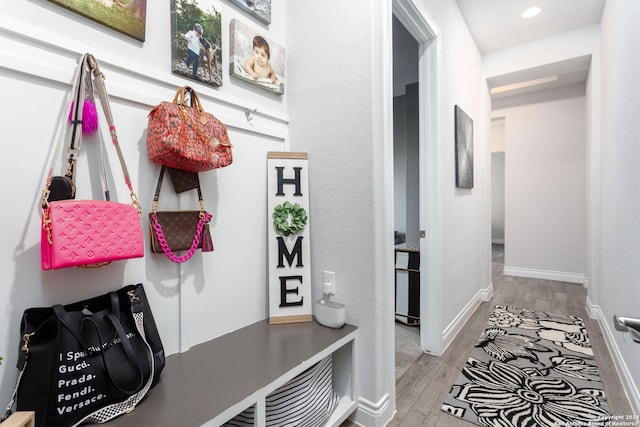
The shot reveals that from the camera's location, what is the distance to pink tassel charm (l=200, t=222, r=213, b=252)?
48.3 inches

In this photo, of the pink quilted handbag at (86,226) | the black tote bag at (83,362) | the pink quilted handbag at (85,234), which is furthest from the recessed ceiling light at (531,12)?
the black tote bag at (83,362)

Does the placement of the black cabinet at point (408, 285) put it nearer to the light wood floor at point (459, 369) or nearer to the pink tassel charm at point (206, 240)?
the light wood floor at point (459, 369)

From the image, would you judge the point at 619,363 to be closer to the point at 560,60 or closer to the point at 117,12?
the point at 560,60

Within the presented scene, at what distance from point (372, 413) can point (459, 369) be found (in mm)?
866

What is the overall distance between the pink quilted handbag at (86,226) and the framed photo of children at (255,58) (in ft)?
1.98

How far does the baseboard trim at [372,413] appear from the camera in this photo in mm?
1411

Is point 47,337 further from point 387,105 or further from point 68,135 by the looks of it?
point 387,105

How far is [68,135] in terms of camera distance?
3.05ft

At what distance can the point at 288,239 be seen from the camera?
1.57m

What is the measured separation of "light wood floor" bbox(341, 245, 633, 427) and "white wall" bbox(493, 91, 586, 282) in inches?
30.4

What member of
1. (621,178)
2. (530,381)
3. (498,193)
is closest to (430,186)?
(621,178)

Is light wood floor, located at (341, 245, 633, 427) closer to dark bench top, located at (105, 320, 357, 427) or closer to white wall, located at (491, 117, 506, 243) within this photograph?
dark bench top, located at (105, 320, 357, 427)

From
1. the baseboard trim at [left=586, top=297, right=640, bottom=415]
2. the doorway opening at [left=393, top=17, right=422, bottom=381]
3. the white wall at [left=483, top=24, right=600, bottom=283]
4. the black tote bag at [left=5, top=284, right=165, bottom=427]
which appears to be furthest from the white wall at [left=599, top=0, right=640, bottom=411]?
the black tote bag at [left=5, top=284, right=165, bottom=427]

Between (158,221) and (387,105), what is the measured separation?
1122 millimetres
